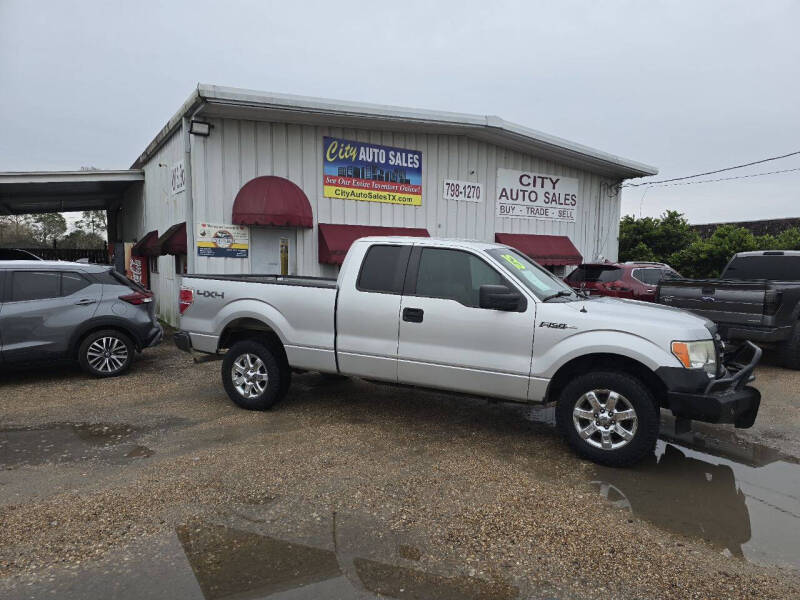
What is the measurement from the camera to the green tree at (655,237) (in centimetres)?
1927

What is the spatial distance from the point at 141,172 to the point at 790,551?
16.8 m

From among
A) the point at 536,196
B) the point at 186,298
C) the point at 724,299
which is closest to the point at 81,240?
the point at 536,196

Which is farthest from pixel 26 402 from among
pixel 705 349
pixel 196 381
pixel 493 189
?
pixel 493 189

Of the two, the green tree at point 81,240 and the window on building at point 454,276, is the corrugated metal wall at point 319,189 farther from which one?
the green tree at point 81,240

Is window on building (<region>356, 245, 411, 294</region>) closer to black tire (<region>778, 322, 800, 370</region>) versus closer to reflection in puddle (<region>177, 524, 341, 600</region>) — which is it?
reflection in puddle (<region>177, 524, 341, 600</region>)

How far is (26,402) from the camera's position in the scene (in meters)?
6.25

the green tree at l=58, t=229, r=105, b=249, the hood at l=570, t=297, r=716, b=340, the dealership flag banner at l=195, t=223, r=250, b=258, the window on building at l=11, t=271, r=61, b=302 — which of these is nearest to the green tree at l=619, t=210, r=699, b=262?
the dealership flag banner at l=195, t=223, r=250, b=258

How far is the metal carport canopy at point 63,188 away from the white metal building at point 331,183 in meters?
1.10

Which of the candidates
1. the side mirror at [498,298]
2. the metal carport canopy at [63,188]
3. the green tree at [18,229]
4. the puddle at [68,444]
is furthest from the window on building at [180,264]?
the green tree at [18,229]

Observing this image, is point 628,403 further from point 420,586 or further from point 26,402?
point 26,402

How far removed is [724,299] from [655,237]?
12.8m

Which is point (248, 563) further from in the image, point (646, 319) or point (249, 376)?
point (646, 319)

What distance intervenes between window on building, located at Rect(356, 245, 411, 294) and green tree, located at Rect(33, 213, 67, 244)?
55250 mm

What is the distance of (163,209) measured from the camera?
13367mm
